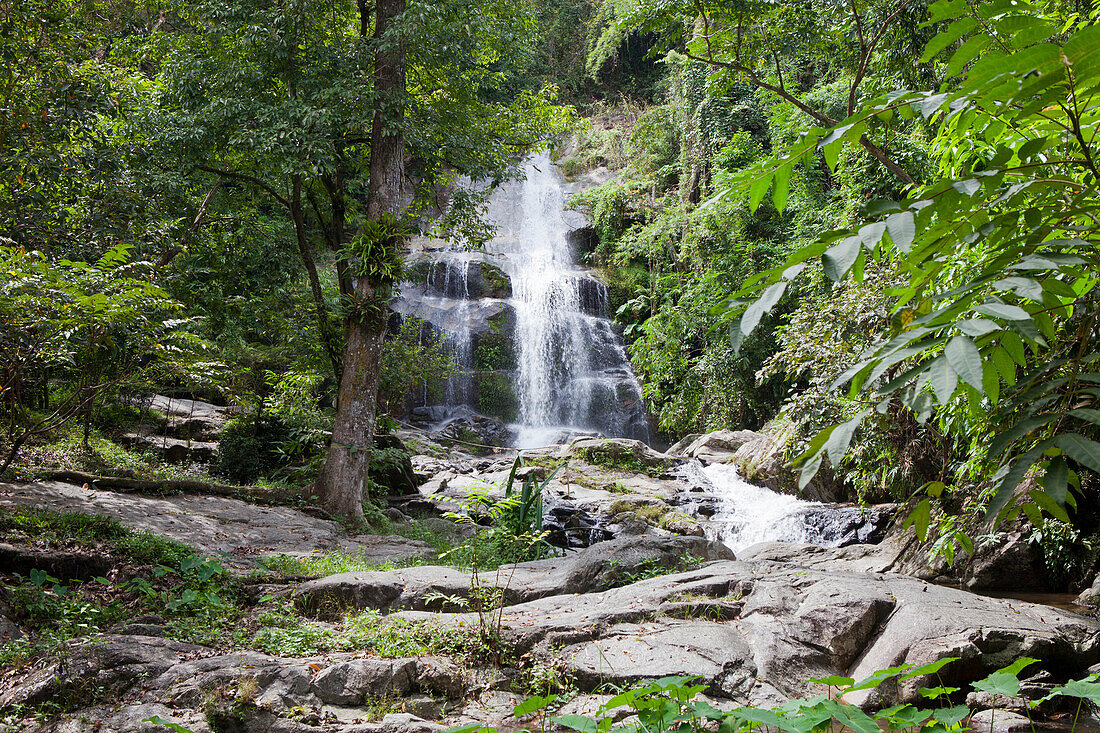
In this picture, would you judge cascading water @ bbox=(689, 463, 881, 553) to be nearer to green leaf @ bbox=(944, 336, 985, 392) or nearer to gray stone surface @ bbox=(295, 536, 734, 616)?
gray stone surface @ bbox=(295, 536, 734, 616)

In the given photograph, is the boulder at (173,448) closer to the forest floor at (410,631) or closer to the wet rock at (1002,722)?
the forest floor at (410,631)

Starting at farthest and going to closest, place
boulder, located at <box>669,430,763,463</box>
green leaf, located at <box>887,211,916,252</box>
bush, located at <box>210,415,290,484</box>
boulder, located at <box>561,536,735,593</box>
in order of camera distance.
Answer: boulder, located at <box>669,430,763,463</box>
bush, located at <box>210,415,290,484</box>
boulder, located at <box>561,536,735,593</box>
green leaf, located at <box>887,211,916,252</box>

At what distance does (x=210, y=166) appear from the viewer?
378 inches

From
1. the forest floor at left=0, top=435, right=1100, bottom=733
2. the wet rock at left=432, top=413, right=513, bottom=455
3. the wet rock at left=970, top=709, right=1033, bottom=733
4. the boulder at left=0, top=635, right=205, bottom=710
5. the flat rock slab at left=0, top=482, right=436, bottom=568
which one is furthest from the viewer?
the wet rock at left=432, top=413, right=513, bottom=455

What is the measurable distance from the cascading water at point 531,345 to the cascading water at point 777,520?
6966 millimetres

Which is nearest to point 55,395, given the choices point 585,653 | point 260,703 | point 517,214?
point 260,703

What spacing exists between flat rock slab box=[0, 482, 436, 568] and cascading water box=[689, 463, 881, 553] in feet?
16.2

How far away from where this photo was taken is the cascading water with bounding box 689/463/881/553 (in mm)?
8828

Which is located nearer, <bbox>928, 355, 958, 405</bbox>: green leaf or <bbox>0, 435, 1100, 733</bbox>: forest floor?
<bbox>928, 355, 958, 405</bbox>: green leaf

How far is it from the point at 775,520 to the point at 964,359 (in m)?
9.48

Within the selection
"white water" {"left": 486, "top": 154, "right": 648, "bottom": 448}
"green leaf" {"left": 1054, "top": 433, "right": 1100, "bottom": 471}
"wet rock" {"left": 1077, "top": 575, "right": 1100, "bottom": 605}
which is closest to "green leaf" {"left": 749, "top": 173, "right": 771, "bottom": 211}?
"green leaf" {"left": 1054, "top": 433, "right": 1100, "bottom": 471}

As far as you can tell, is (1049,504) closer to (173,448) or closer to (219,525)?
(219,525)

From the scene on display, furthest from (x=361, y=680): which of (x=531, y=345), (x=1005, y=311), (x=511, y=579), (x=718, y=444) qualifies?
(x=531, y=345)

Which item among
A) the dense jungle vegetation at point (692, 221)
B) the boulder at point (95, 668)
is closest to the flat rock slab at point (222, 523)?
the dense jungle vegetation at point (692, 221)
